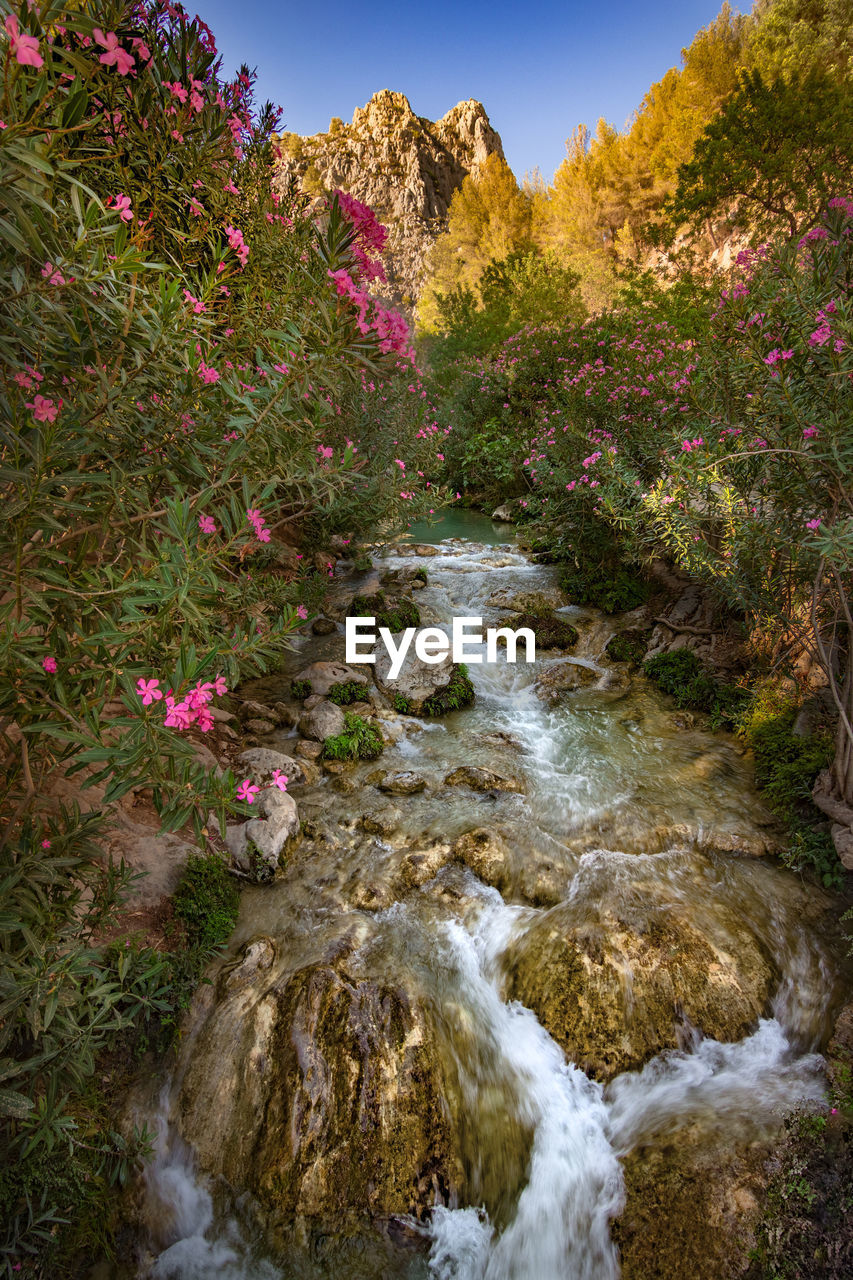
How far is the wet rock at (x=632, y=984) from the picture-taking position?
3646 mm

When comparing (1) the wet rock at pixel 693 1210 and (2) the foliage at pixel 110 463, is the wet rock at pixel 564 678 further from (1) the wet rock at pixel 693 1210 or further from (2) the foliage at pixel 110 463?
(2) the foliage at pixel 110 463

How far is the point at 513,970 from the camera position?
4016mm

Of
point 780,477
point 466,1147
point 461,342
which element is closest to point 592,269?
Result: point 461,342

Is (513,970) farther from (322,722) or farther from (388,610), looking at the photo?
(388,610)

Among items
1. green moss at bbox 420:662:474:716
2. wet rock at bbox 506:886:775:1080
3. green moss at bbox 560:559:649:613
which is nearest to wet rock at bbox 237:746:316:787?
green moss at bbox 420:662:474:716

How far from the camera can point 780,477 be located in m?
4.64

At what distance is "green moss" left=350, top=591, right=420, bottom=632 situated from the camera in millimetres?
8969

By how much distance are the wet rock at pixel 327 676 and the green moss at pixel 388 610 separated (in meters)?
1.32

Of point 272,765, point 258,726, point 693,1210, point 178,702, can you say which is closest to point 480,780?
point 272,765

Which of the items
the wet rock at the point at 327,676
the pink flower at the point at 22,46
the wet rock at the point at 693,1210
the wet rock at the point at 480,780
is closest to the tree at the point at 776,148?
the wet rock at the point at 327,676

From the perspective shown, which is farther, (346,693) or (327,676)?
(327,676)

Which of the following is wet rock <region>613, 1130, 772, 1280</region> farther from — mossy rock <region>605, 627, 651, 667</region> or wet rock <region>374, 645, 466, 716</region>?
mossy rock <region>605, 627, 651, 667</region>

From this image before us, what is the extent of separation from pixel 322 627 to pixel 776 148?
17.3 metres

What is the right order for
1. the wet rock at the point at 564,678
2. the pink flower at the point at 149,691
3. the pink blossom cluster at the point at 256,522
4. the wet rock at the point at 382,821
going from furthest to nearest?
the wet rock at the point at 564,678 → the wet rock at the point at 382,821 → the pink blossom cluster at the point at 256,522 → the pink flower at the point at 149,691
